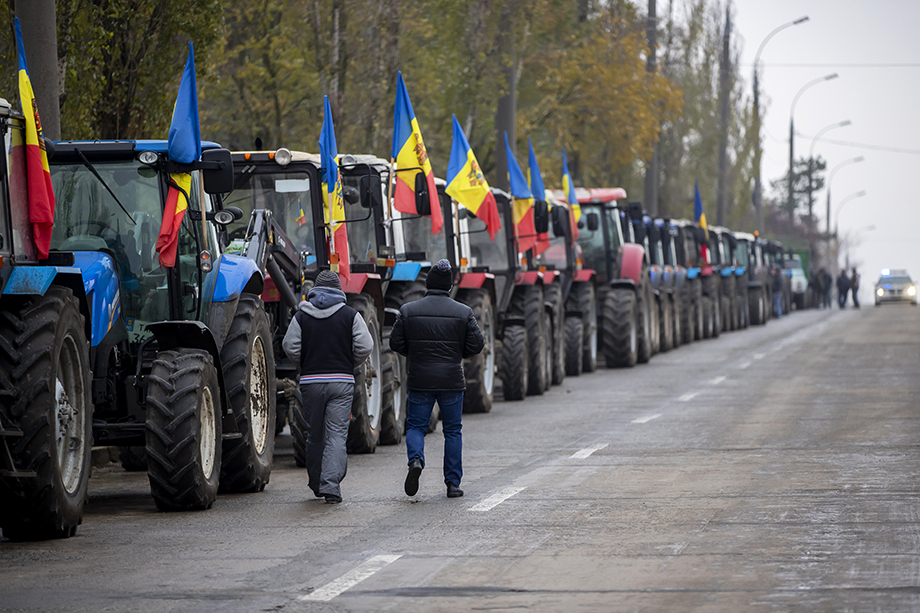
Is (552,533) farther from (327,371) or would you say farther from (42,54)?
(42,54)

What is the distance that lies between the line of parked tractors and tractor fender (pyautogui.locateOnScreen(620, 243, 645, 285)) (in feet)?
30.5

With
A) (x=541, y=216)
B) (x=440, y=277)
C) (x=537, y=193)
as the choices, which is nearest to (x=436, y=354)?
(x=440, y=277)

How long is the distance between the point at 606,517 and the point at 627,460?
3483 millimetres

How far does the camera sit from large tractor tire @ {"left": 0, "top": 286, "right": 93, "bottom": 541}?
28.8ft

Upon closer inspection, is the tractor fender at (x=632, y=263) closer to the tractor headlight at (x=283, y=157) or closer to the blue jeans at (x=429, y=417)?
the tractor headlight at (x=283, y=157)

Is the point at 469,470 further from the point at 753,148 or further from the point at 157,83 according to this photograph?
the point at 753,148

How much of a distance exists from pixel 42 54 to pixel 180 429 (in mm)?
4560

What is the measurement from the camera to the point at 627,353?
2717 cm

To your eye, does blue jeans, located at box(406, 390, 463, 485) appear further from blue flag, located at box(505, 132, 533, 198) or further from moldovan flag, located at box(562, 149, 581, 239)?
moldovan flag, located at box(562, 149, 581, 239)

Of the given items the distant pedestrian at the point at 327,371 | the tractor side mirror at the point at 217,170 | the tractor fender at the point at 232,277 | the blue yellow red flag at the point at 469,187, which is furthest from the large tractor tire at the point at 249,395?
the blue yellow red flag at the point at 469,187

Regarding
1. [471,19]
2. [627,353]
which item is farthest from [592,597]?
[471,19]

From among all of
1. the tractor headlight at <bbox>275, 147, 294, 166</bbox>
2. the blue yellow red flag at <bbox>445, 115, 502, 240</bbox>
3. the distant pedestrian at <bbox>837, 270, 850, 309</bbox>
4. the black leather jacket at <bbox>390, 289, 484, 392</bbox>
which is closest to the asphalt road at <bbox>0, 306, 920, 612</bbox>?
the black leather jacket at <bbox>390, 289, 484, 392</bbox>

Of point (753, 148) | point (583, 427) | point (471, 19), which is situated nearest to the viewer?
point (583, 427)

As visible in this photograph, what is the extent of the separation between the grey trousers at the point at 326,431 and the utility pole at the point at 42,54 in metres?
3.84
